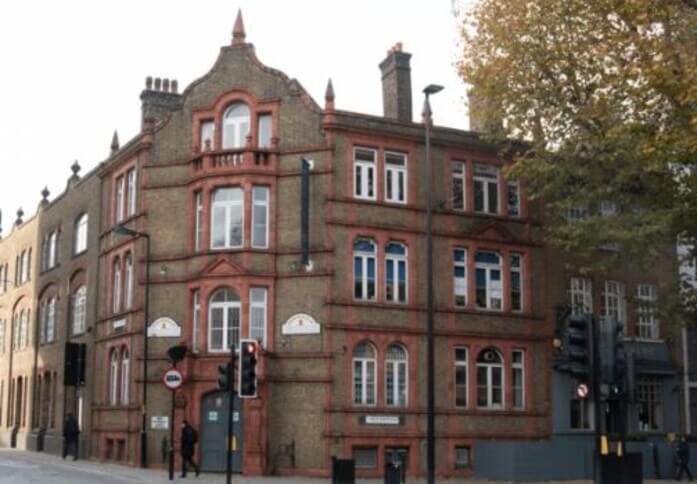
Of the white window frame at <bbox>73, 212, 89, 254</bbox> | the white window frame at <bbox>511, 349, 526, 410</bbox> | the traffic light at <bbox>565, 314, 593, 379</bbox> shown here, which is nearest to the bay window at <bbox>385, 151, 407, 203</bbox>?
the white window frame at <bbox>511, 349, 526, 410</bbox>

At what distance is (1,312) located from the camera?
58531 millimetres

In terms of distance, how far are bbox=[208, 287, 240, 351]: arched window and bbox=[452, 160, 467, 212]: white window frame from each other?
8.14m

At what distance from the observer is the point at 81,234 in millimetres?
43344

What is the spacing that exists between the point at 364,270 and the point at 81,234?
16.1 m

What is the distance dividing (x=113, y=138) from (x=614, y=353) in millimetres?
30585

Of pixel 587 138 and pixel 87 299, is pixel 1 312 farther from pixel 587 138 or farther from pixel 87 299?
pixel 587 138

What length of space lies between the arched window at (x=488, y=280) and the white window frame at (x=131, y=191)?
12.2m

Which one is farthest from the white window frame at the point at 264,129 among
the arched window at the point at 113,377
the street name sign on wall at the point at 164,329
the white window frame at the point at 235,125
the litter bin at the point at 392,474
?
the litter bin at the point at 392,474

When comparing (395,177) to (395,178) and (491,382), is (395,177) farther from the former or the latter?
(491,382)

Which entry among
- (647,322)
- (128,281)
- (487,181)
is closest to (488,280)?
(487,181)

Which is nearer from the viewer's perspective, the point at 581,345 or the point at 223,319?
the point at 581,345

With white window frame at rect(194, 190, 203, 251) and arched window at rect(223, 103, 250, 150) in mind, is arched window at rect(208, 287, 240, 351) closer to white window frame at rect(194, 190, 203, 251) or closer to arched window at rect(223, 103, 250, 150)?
white window frame at rect(194, 190, 203, 251)

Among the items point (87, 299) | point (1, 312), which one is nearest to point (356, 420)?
point (87, 299)

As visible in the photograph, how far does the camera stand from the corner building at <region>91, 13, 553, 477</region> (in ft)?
104
